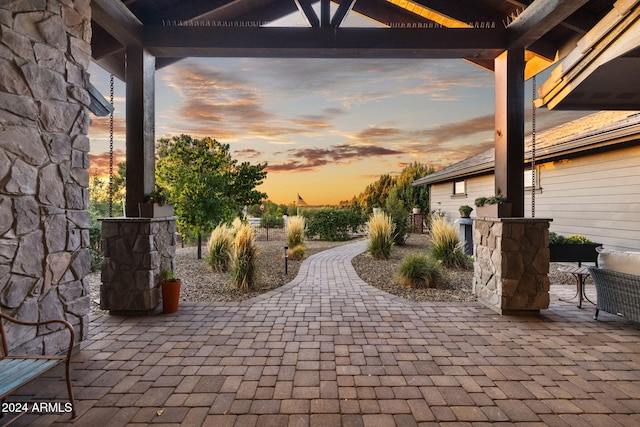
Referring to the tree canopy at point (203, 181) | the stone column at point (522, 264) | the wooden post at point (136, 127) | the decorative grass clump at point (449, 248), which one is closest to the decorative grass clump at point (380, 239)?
the decorative grass clump at point (449, 248)

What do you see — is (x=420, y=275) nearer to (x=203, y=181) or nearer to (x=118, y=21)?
(x=203, y=181)

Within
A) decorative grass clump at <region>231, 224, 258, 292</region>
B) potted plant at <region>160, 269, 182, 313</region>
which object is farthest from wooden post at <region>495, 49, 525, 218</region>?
potted plant at <region>160, 269, 182, 313</region>

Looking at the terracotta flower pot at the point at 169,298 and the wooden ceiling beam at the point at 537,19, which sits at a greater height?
the wooden ceiling beam at the point at 537,19

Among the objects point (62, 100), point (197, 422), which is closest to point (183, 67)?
point (62, 100)

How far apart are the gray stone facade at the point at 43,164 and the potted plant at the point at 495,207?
423 cm

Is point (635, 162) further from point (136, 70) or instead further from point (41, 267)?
point (41, 267)

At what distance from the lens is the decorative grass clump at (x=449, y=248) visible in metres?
5.98

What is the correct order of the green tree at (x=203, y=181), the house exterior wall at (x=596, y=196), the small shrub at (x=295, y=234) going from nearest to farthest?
the house exterior wall at (x=596, y=196) < the green tree at (x=203, y=181) < the small shrub at (x=295, y=234)

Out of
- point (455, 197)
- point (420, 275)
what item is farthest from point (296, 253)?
point (455, 197)

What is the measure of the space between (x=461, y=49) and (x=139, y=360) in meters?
4.60

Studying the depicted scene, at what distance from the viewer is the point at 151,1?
3508 millimetres

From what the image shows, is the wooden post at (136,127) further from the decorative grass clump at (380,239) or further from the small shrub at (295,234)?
the decorative grass clump at (380,239)

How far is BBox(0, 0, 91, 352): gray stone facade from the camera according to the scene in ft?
6.61

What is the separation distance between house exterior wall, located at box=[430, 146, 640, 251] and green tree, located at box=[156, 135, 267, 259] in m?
6.66
